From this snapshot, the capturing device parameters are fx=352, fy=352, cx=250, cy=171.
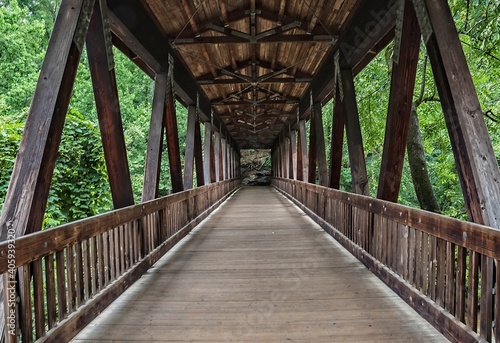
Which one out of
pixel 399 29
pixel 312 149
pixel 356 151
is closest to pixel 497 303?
pixel 399 29

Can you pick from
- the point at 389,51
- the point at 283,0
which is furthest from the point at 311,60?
the point at 283,0

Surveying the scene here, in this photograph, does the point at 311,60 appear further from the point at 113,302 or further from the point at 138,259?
the point at 113,302

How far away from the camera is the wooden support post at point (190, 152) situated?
23.4ft

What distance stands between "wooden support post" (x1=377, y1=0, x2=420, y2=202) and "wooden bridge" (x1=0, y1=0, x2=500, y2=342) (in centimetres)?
A: 1

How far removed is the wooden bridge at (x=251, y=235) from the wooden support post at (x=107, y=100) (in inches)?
0.5

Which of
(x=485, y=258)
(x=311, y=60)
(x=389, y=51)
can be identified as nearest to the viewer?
(x=485, y=258)

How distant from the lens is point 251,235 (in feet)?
17.8

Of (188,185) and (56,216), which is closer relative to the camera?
(56,216)

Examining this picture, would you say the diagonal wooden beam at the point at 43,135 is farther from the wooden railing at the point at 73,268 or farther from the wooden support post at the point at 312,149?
the wooden support post at the point at 312,149

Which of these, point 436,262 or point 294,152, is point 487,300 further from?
point 294,152

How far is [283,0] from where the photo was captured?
4.66 meters

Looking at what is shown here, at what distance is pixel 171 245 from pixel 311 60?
14.4 ft

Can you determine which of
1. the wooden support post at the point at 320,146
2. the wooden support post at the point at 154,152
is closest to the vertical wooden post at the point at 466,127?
the wooden support post at the point at 154,152

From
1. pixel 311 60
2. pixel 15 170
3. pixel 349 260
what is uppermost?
pixel 311 60
